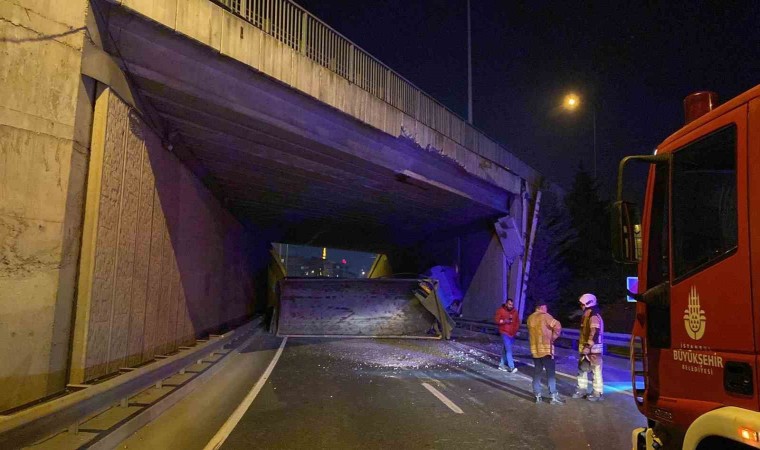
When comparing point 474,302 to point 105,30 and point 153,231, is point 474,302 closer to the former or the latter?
point 153,231

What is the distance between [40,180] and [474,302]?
2156cm

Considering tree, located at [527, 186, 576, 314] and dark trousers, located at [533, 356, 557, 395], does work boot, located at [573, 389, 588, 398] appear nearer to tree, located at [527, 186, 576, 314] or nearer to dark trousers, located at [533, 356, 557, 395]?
dark trousers, located at [533, 356, 557, 395]

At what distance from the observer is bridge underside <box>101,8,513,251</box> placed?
30.4 feet

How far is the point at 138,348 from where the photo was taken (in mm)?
8703

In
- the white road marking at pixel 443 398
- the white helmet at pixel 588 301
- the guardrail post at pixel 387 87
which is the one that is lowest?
the white road marking at pixel 443 398

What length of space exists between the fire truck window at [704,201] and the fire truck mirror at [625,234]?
0.23 meters

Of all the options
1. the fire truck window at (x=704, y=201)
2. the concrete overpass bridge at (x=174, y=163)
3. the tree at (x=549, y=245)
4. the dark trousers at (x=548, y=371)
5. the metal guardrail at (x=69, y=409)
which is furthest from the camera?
the tree at (x=549, y=245)

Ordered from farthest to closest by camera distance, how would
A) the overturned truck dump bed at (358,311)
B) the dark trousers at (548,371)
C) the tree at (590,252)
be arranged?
1. the tree at (590,252)
2. the overturned truck dump bed at (358,311)
3. the dark trousers at (548,371)

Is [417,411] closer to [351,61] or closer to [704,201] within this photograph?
[704,201]

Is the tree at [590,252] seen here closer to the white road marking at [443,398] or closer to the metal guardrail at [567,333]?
the metal guardrail at [567,333]

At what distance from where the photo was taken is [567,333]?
1666 centimetres

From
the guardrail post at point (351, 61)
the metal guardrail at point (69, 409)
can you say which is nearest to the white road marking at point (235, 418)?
the metal guardrail at point (69, 409)

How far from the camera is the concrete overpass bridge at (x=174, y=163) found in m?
5.91

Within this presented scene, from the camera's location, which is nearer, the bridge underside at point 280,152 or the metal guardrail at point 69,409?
the metal guardrail at point 69,409
